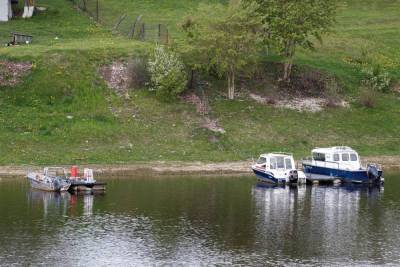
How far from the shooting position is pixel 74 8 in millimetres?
132875

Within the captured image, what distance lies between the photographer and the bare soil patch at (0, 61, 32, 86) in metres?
99.8

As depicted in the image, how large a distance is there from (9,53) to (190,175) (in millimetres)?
33405

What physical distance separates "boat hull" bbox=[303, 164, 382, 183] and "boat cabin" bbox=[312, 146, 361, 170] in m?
0.46

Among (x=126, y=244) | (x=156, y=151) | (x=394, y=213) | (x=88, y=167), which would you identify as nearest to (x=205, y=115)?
(x=156, y=151)

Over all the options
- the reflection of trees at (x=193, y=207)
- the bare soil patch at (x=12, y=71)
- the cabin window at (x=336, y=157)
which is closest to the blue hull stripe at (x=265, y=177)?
the reflection of trees at (x=193, y=207)

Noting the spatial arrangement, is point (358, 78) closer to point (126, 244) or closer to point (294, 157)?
point (294, 157)

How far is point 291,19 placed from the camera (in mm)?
102750

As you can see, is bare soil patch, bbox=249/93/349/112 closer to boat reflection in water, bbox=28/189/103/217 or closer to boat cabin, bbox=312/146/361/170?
boat cabin, bbox=312/146/361/170

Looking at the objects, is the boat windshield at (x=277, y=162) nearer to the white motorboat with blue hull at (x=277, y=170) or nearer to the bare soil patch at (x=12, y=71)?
the white motorboat with blue hull at (x=277, y=170)

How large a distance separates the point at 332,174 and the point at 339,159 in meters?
1.65

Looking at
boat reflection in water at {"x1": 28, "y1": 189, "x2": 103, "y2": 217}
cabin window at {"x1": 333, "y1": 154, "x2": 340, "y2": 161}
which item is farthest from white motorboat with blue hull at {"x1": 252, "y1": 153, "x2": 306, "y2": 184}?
boat reflection in water at {"x1": 28, "y1": 189, "x2": 103, "y2": 217}

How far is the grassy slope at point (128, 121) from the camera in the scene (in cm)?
8838

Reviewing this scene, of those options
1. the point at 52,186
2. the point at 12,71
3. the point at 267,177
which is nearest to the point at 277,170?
the point at 267,177

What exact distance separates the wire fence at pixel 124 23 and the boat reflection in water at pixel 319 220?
3832 centimetres
